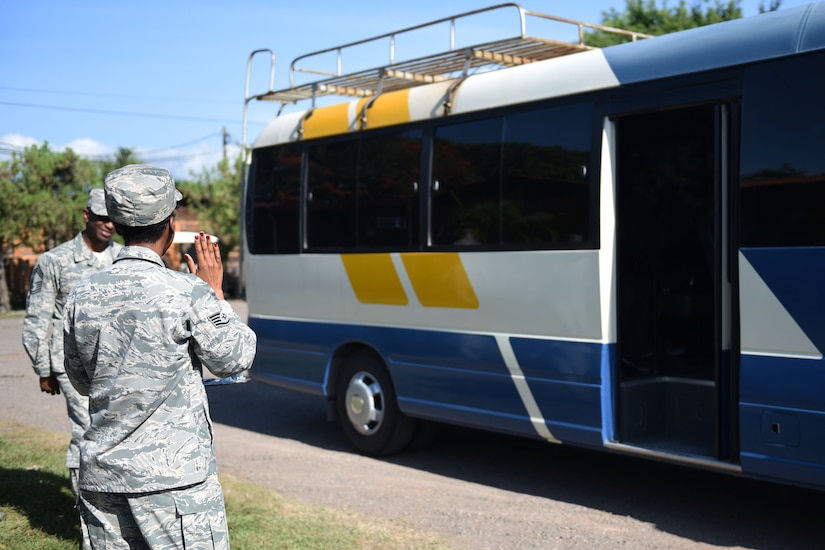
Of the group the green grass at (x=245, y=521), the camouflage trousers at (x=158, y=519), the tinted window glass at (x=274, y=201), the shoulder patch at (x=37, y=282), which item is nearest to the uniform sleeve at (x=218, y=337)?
the camouflage trousers at (x=158, y=519)

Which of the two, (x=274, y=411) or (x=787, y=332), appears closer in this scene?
(x=787, y=332)

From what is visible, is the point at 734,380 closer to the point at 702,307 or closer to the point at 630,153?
the point at 702,307

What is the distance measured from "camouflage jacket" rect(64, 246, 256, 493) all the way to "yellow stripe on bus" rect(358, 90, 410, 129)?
530cm

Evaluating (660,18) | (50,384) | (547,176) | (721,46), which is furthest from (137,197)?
(660,18)

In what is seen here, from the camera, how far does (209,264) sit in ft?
11.3

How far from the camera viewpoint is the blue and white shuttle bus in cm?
559

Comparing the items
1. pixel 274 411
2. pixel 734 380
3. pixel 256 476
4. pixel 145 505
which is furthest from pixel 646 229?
pixel 274 411

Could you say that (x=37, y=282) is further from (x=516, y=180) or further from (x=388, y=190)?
(x=516, y=180)

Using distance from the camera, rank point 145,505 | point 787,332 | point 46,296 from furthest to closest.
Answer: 1. point 46,296
2. point 787,332
3. point 145,505

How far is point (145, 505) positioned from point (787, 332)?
12.4 ft

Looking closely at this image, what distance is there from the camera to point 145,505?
3172 millimetres

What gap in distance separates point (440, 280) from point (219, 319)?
4.66 m

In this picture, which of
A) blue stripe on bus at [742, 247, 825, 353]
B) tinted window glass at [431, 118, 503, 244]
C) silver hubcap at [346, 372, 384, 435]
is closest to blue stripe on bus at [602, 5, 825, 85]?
blue stripe on bus at [742, 247, 825, 353]

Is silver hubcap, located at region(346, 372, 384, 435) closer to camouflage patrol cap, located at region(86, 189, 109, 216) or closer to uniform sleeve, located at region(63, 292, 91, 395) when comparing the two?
camouflage patrol cap, located at region(86, 189, 109, 216)
